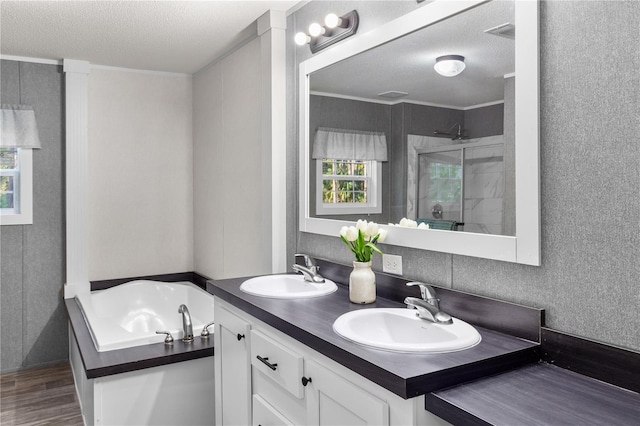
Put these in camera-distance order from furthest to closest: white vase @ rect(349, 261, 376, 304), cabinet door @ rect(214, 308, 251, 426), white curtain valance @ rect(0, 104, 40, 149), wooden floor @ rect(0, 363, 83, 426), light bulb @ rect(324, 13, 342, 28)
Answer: white curtain valance @ rect(0, 104, 40, 149), wooden floor @ rect(0, 363, 83, 426), light bulb @ rect(324, 13, 342, 28), cabinet door @ rect(214, 308, 251, 426), white vase @ rect(349, 261, 376, 304)

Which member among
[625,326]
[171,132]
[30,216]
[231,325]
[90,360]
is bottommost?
[90,360]

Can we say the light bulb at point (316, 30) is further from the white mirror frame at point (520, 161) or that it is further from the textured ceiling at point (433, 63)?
the white mirror frame at point (520, 161)

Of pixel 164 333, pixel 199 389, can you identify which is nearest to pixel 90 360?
pixel 164 333

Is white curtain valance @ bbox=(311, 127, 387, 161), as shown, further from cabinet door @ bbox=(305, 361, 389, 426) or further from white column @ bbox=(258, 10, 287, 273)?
cabinet door @ bbox=(305, 361, 389, 426)

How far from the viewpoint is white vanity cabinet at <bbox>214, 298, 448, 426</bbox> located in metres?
1.29

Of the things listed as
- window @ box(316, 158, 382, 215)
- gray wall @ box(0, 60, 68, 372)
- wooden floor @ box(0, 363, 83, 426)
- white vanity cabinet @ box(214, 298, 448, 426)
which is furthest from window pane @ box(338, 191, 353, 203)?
gray wall @ box(0, 60, 68, 372)

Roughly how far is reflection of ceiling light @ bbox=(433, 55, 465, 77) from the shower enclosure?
A: 0.25 m

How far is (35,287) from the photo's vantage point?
153 inches

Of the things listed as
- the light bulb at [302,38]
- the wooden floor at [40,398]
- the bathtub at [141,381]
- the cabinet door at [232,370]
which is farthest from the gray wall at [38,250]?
the light bulb at [302,38]

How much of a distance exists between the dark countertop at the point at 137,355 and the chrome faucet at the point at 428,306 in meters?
1.41

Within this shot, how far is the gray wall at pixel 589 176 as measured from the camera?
1.26m

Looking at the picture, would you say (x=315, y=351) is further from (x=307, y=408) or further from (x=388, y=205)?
(x=388, y=205)

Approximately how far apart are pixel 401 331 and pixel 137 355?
152 cm

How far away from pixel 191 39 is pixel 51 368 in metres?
2.78
